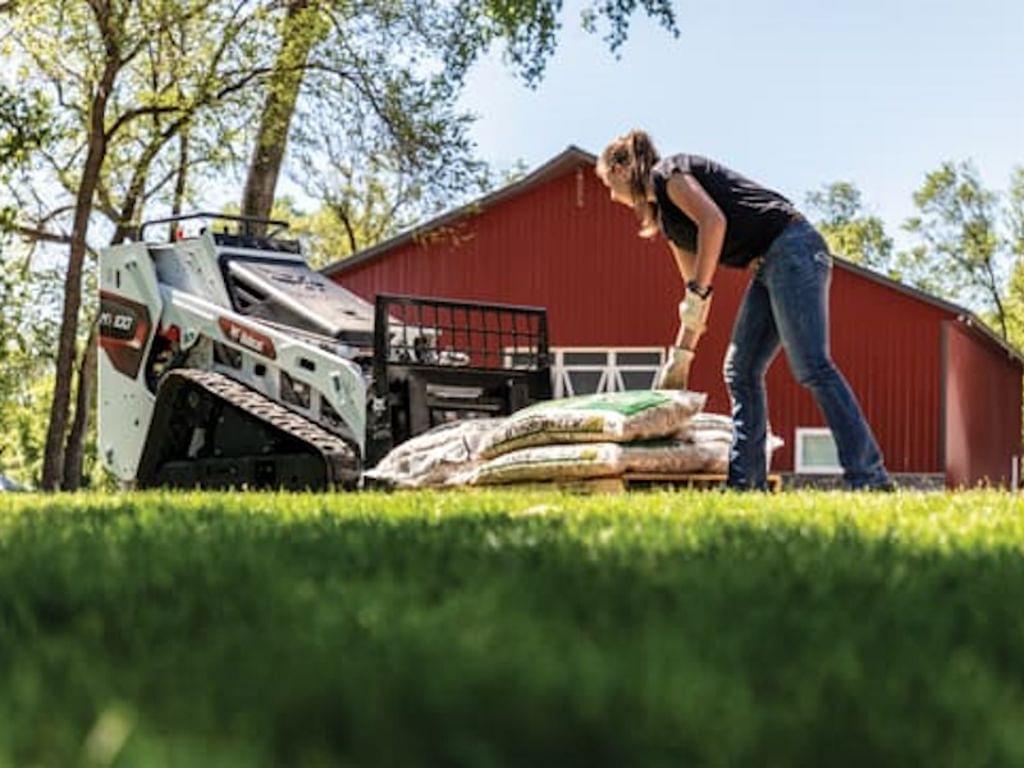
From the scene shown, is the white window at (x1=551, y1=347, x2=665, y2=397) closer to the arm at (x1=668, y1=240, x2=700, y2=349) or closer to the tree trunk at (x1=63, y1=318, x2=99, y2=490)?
the tree trunk at (x1=63, y1=318, x2=99, y2=490)

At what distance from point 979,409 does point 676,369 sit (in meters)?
25.0

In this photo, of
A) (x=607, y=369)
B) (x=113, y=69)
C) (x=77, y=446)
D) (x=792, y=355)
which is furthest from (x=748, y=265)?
(x=77, y=446)

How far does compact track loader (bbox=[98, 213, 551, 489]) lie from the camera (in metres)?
10.1

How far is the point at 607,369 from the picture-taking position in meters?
28.9

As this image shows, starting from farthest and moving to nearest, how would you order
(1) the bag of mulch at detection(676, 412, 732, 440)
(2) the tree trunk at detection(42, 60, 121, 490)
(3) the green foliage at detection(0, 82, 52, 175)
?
(2) the tree trunk at detection(42, 60, 121, 490) → (3) the green foliage at detection(0, 82, 52, 175) → (1) the bag of mulch at detection(676, 412, 732, 440)

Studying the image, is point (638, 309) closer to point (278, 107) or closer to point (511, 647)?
point (278, 107)

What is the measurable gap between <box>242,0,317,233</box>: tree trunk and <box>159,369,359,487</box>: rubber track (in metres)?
14.2

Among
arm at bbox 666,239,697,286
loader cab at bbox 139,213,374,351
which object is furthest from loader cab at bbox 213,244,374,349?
arm at bbox 666,239,697,286

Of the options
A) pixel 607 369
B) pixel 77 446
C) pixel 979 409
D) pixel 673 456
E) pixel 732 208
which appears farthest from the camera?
pixel 979 409

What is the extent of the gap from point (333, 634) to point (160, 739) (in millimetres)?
645

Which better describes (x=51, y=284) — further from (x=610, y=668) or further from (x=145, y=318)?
(x=610, y=668)

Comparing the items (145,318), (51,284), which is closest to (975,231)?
(51,284)

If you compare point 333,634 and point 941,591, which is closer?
point 333,634

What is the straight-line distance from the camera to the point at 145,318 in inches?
462
